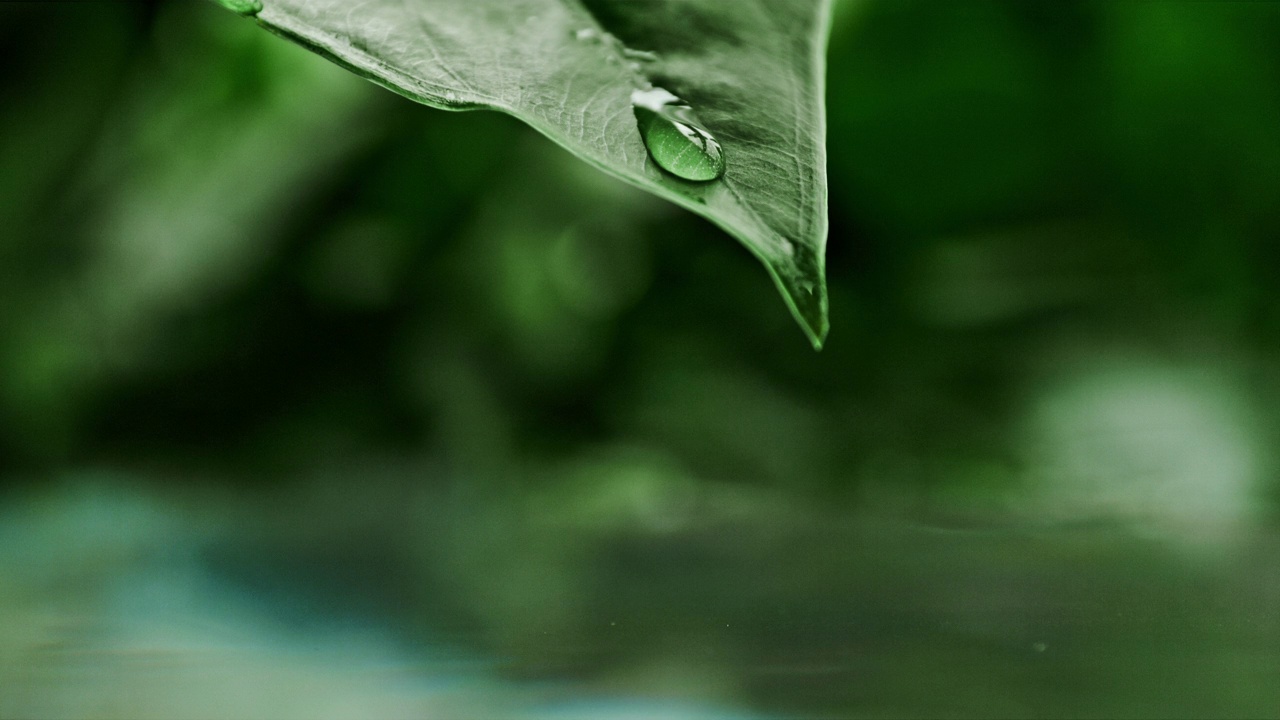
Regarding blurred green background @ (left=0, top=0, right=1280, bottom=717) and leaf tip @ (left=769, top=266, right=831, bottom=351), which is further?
blurred green background @ (left=0, top=0, right=1280, bottom=717)

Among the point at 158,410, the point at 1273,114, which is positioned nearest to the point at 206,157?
the point at 158,410

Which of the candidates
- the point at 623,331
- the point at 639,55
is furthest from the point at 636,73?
the point at 623,331

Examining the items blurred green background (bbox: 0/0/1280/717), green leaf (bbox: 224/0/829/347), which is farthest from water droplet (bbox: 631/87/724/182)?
blurred green background (bbox: 0/0/1280/717)

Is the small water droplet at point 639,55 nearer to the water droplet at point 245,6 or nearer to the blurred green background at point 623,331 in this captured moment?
the water droplet at point 245,6

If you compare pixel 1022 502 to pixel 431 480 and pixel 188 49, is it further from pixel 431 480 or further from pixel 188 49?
pixel 188 49

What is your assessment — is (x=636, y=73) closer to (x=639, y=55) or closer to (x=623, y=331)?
(x=639, y=55)

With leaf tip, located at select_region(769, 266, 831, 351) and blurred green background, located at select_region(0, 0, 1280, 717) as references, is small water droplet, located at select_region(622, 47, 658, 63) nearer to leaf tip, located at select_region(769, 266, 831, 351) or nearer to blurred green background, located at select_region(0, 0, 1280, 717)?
leaf tip, located at select_region(769, 266, 831, 351)
